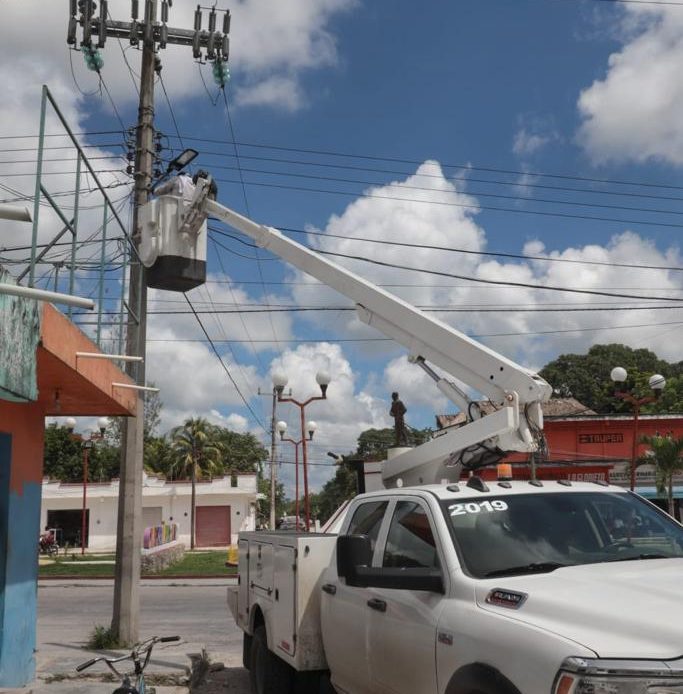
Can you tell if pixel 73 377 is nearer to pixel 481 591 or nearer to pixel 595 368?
pixel 481 591

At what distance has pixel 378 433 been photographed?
104 metres

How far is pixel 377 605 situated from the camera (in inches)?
203

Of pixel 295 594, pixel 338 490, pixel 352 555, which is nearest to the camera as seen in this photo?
pixel 352 555

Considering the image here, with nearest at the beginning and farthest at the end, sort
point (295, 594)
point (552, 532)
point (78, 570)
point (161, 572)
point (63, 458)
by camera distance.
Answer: point (552, 532) < point (295, 594) < point (161, 572) < point (78, 570) < point (63, 458)

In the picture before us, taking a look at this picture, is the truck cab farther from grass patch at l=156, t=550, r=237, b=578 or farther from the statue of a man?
grass patch at l=156, t=550, r=237, b=578

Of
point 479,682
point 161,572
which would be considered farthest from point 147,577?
point 479,682

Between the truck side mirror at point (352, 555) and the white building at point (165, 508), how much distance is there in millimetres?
46493

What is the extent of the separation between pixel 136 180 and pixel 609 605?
10.4 metres

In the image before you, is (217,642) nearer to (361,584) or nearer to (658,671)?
(361,584)

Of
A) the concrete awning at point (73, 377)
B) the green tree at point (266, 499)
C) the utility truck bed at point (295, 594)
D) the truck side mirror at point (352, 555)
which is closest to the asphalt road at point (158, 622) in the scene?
the utility truck bed at point (295, 594)

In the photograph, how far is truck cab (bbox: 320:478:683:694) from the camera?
11.1 feet

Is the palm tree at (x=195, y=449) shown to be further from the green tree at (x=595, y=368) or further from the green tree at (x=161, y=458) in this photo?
the green tree at (x=595, y=368)

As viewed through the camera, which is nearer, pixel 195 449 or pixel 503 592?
pixel 503 592

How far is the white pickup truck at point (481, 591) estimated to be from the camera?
134 inches
